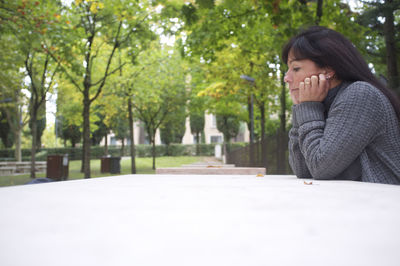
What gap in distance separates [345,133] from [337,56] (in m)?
0.74

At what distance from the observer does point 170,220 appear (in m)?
0.61

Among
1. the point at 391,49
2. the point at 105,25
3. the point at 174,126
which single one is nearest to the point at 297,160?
the point at 391,49

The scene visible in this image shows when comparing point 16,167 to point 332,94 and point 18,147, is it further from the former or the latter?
point 332,94

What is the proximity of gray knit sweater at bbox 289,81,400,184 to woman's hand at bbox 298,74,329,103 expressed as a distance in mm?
185

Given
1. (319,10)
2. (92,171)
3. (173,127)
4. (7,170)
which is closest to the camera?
(319,10)

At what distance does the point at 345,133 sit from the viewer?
83.4 inches

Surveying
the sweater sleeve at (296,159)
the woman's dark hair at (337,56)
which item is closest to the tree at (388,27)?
the woman's dark hair at (337,56)

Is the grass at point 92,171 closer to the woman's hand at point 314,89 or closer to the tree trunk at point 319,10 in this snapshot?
the tree trunk at point 319,10

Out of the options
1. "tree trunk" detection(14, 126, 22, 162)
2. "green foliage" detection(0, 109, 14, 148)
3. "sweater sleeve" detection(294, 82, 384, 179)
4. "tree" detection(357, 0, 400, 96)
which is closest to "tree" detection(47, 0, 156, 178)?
"tree" detection(357, 0, 400, 96)

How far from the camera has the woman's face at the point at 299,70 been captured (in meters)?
2.62

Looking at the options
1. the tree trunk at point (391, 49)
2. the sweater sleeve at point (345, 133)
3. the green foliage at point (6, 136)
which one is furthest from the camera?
the green foliage at point (6, 136)

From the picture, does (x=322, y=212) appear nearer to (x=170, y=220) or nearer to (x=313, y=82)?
(x=170, y=220)

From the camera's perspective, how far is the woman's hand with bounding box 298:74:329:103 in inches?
98.7

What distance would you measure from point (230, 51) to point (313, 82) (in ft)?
39.3
